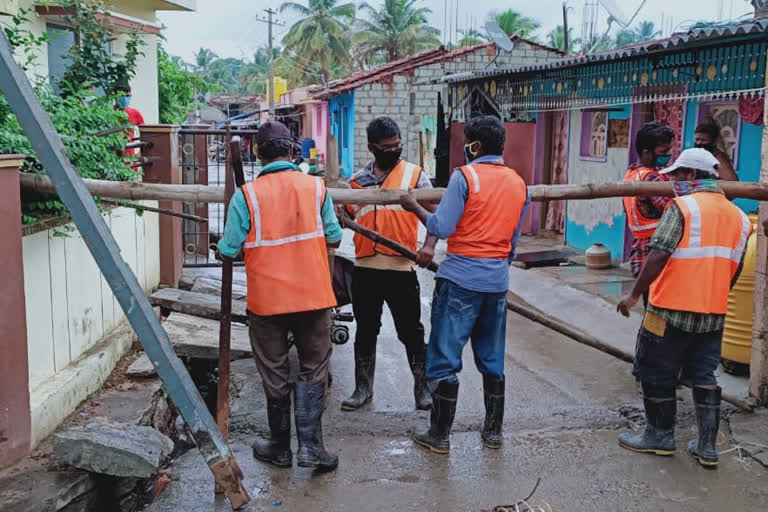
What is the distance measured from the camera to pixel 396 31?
1641 inches

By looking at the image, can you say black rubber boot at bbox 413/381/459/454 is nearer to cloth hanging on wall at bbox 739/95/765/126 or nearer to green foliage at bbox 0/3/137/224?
green foliage at bbox 0/3/137/224

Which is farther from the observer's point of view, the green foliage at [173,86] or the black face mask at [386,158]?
the green foliage at [173,86]

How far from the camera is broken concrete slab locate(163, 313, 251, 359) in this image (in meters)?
5.93

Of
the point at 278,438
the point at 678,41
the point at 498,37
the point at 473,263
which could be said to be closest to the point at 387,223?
the point at 473,263

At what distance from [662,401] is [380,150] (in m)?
2.30

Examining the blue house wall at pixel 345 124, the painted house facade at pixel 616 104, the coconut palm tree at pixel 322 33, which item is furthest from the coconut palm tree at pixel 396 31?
the painted house facade at pixel 616 104

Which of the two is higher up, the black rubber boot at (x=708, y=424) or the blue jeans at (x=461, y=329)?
the blue jeans at (x=461, y=329)

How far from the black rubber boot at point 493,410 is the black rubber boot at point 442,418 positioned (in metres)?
0.22

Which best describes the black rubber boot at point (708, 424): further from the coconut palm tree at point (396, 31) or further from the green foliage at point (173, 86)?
the coconut palm tree at point (396, 31)

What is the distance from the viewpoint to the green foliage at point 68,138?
14.3ft

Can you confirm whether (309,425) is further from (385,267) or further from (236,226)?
(385,267)

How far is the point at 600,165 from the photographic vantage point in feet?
37.8

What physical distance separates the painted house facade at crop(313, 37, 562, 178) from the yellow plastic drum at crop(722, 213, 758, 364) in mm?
16949

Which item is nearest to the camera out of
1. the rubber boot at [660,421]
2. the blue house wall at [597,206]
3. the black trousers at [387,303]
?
the rubber boot at [660,421]
